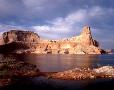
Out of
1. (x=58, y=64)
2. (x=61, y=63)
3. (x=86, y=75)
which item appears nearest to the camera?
(x=86, y=75)

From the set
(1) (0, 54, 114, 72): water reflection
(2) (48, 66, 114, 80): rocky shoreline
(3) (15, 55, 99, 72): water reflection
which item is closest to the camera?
(2) (48, 66, 114, 80): rocky shoreline

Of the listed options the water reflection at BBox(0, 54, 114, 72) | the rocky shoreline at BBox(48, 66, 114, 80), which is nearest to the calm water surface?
the water reflection at BBox(0, 54, 114, 72)

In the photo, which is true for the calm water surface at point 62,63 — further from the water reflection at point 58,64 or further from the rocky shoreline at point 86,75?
the rocky shoreline at point 86,75

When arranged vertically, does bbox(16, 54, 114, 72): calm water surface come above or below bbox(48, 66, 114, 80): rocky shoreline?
above

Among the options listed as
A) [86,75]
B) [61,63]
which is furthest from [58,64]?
[86,75]

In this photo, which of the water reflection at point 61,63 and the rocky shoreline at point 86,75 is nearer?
the rocky shoreline at point 86,75

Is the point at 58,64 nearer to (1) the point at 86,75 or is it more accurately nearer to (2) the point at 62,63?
(2) the point at 62,63

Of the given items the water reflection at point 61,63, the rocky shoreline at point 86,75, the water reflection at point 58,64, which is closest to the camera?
the rocky shoreline at point 86,75

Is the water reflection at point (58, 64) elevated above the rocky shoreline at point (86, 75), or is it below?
above

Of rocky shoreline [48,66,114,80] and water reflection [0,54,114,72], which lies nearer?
rocky shoreline [48,66,114,80]

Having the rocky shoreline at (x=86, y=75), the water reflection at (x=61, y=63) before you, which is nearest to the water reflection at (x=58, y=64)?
the water reflection at (x=61, y=63)

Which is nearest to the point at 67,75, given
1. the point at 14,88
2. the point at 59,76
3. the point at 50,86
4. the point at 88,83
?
the point at 59,76

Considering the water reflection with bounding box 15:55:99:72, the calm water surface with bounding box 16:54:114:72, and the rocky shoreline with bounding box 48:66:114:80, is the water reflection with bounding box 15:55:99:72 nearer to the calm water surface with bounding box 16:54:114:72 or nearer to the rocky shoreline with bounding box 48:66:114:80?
the calm water surface with bounding box 16:54:114:72

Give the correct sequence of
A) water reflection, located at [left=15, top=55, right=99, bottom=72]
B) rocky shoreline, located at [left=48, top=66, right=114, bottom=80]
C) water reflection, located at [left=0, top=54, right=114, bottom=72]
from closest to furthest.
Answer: rocky shoreline, located at [left=48, top=66, right=114, bottom=80], water reflection, located at [left=15, top=55, right=99, bottom=72], water reflection, located at [left=0, top=54, right=114, bottom=72]
